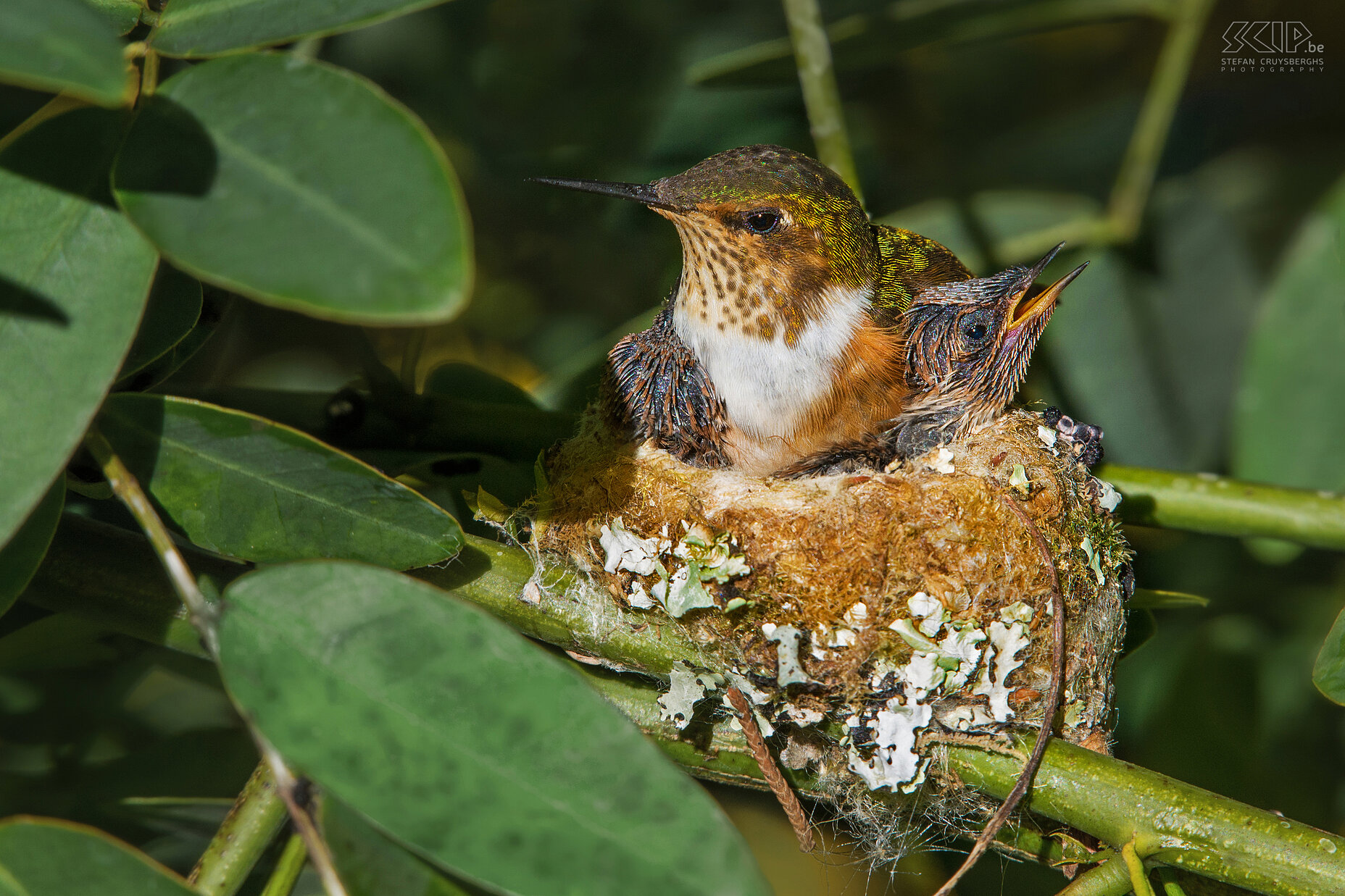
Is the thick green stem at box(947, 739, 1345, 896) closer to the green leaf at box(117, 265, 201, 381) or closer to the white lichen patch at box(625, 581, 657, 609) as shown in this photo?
the white lichen patch at box(625, 581, 657, 609)

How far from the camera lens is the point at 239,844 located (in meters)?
1.16

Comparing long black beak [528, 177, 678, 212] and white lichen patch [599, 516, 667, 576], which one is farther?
long black beak [528, 177, 678, 212]

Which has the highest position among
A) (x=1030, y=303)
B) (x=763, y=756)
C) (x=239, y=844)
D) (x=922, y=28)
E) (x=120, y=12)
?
(x=922, y=28)

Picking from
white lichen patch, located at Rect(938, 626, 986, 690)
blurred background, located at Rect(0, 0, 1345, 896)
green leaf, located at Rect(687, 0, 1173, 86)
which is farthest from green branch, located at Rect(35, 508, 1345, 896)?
green leaf, located at Rect(687, 0, 1173, 86)

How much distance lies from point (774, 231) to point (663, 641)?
0.86m

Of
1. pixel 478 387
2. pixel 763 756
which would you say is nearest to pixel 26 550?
pixel 763 756

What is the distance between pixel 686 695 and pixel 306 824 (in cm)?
68

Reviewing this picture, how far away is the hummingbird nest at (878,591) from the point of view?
4.92 ft

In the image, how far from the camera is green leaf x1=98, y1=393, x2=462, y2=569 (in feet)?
3.60

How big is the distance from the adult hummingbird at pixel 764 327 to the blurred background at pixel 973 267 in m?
0.30

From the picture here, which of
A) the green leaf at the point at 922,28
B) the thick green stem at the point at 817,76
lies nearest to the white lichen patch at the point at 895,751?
the thick green stem at the point at 817,76

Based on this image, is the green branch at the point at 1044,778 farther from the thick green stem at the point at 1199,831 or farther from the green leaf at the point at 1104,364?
the green leaf at the point at 1104,364

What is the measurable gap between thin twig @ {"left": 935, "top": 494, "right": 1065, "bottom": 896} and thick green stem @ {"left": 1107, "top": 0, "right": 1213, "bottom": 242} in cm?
118

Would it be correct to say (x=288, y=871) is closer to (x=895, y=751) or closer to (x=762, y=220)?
(x=895, y=751)
